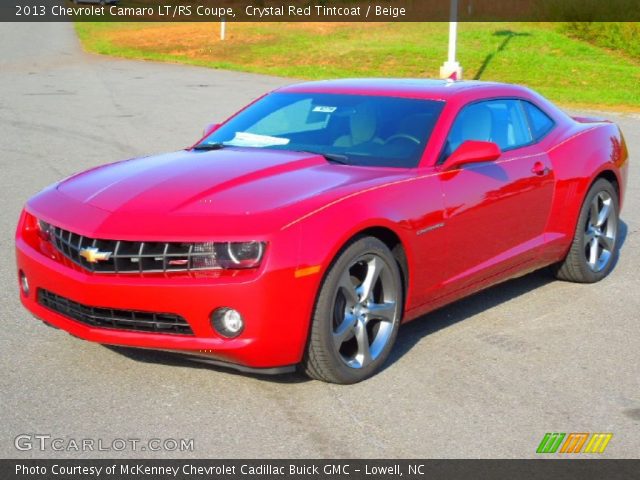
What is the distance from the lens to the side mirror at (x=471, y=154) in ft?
20.1

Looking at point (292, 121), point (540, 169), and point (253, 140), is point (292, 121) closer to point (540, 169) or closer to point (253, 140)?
point (253, 140)

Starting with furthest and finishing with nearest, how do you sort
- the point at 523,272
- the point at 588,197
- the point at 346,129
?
1. the point at 588,197
2. the point at 523,272
3. the point at 346,129

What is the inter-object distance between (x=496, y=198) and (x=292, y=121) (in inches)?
52.9

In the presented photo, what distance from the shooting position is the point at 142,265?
16.8ft

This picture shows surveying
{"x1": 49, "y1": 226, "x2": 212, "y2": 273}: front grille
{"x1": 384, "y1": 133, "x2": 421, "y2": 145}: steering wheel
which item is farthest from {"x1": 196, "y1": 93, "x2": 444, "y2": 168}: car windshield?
{"x1": 49, "y1": 226, "x2": 212, "y2": 273}: front grille

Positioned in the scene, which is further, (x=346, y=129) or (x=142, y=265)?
(x=346, y=129)

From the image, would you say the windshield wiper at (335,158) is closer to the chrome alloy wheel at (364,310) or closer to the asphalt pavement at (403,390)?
the chrome alloy wheel at (364,310)

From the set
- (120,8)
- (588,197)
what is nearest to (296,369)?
(588,197)

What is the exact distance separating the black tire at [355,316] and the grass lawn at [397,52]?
18.8 metres

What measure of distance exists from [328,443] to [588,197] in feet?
11.8

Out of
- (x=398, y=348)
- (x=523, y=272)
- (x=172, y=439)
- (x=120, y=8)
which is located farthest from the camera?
(x=120, y=8)

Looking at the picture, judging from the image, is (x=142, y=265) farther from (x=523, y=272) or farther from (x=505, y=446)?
(x=523, y=272)
